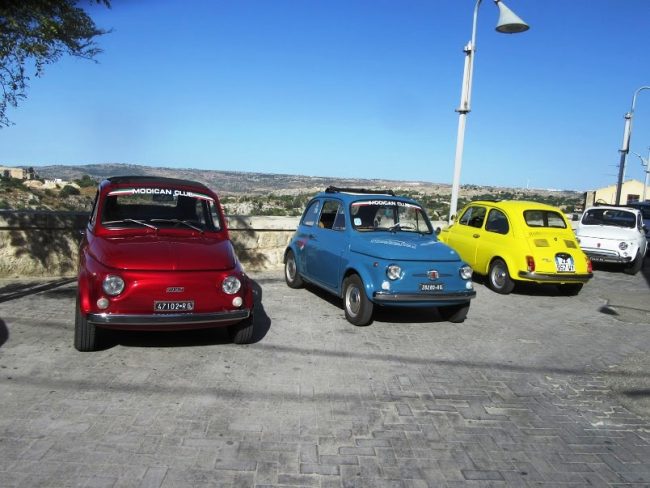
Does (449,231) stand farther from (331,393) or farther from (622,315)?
(331,393)

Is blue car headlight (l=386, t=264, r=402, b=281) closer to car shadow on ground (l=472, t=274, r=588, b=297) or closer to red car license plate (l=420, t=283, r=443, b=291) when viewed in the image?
red car license plate (l=420, t=283, r=443, b=291)

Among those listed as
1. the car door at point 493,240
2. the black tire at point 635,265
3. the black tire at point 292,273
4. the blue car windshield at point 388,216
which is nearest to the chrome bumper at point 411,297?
the blue car windshield at point 388,216

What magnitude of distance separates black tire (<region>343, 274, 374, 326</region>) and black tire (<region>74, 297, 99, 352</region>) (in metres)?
3.06

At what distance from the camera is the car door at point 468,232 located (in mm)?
10523

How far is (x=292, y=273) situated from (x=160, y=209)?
3.14 metres

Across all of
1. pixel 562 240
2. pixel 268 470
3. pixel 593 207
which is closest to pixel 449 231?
pixel 562 240

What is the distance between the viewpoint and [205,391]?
15.0ft

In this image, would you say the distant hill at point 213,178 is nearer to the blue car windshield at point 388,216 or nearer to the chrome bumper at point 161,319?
the blue car windshield at point 388,216

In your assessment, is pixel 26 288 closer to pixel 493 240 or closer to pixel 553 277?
pixel 493 240

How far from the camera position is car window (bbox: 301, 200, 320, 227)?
8688 mm

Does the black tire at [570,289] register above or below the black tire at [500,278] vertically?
below

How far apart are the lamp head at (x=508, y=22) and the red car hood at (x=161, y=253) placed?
821 centimetres

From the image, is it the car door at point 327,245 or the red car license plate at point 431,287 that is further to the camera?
the car door at point 327,245

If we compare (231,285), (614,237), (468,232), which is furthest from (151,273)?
(614,237)
